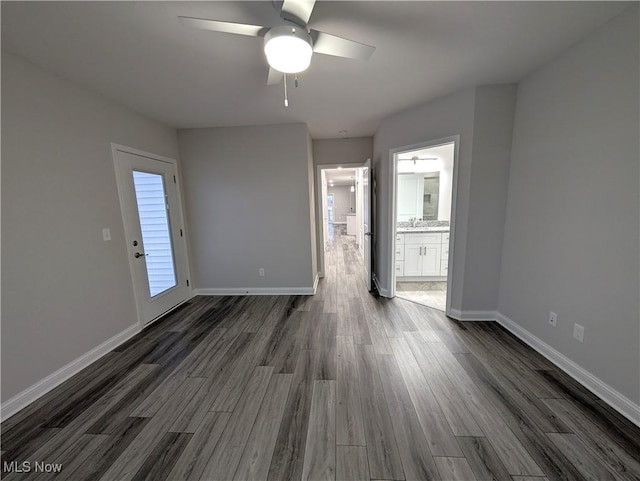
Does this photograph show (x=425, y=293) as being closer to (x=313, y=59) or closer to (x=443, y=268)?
(x=443, y=268)

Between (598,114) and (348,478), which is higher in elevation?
(598,114)

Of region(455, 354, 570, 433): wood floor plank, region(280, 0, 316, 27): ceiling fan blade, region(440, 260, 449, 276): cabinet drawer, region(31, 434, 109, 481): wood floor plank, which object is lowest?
region(31, 434, 109, 481): wood floor plank

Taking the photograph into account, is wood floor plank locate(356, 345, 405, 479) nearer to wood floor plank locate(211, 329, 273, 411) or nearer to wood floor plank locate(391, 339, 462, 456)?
wood floor plank locate(391, 339, 462, 456)

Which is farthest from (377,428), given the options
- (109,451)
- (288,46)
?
(288,46)

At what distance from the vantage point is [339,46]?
134cm

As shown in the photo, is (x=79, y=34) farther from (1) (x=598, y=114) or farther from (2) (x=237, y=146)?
(1) (x=598, y=114)

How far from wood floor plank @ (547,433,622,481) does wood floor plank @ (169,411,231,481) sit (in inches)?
77.6

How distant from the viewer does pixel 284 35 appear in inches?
47.5

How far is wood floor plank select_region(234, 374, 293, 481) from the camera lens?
4.00ft

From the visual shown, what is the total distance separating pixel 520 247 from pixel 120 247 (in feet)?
13.5

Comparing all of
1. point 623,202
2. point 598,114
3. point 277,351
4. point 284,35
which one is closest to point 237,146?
point 284,35

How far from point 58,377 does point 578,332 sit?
13.6 ft

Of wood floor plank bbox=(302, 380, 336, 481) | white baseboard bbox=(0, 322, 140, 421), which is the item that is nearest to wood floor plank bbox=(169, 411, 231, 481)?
wood floor plank bbox=(302, 380, 336, 481)

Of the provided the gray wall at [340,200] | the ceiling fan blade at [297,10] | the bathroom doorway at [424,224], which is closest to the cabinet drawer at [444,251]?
Result: the bathroom doorway at [424,224]
